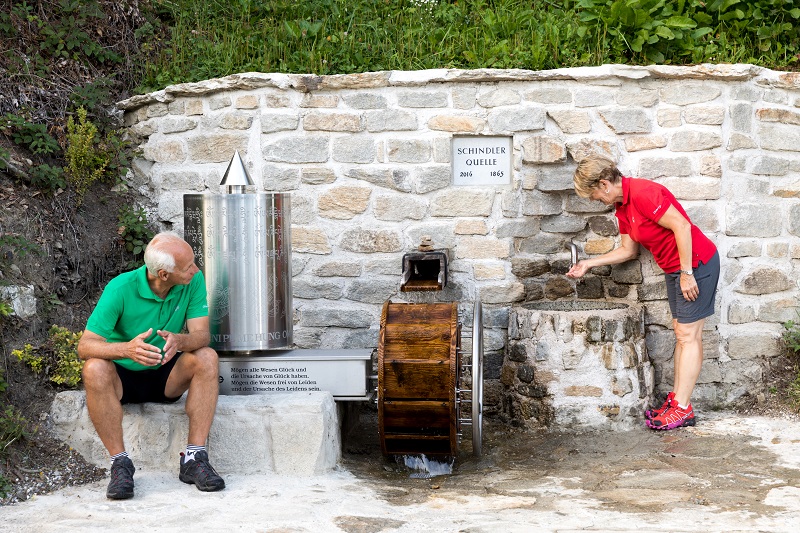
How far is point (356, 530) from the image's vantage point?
3.57 meters

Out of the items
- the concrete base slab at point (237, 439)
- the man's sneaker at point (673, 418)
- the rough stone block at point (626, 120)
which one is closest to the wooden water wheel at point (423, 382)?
the concrete base slab at point (237, 439)

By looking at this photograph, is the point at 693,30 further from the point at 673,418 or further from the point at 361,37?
the point at 673,418

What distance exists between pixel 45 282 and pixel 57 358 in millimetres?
→ 702

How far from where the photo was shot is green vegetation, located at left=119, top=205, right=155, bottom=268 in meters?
5.96

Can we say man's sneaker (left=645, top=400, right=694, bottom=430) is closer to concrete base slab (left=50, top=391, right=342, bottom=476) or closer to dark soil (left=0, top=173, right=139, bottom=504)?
concrete base slab (left=50, top=391, right=342, bottom=476)

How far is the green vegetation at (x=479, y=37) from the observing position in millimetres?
5773

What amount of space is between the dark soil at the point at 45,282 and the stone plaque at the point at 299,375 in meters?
0.81

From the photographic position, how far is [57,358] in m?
4.84

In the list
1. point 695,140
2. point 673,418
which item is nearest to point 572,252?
point 695,140

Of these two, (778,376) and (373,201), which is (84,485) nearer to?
(373,201)

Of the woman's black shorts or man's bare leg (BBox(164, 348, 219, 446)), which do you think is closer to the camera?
man's bare leg (BBox(164, 348, 219, 446))

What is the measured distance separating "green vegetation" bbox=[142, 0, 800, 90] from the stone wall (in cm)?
26

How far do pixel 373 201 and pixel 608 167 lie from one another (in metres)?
1.52

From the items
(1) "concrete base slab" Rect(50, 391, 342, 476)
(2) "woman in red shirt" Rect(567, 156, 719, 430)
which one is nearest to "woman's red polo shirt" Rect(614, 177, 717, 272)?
(2) "woman in red shirt" Rect(567, 156, 719, 430)
